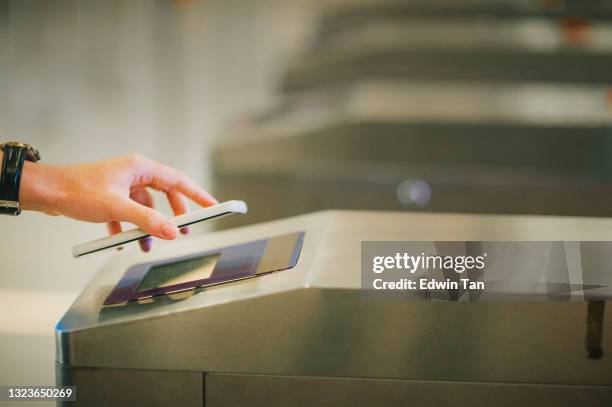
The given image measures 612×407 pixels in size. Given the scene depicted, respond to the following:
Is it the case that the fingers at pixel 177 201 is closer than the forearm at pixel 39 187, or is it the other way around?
the forearm at pixel 39 187

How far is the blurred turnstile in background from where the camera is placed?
81.4 inches

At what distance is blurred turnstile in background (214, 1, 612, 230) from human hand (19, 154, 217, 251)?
125 cm

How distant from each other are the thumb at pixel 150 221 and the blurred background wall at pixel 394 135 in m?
0.31

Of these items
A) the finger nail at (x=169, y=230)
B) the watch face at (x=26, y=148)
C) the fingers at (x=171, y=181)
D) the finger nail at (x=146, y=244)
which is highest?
the watch face at (x=26, y=148)

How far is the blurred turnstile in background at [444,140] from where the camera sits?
6.78 ft

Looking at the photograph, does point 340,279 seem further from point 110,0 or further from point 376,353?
point 110,0

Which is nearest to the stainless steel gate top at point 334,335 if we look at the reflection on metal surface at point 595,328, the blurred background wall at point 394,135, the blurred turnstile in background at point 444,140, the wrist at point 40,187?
the reflection on metal surface at point 595,328

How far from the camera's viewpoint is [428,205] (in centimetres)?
206

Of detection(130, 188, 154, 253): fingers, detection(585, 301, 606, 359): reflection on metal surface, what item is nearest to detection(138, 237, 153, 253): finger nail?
detection(130, 188, 154, 253): fingers

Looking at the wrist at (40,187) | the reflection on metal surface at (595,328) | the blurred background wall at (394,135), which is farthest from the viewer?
the blurred background wall at (394,135)

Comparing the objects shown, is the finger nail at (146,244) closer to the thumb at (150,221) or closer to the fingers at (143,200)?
the fingers at (143,200)

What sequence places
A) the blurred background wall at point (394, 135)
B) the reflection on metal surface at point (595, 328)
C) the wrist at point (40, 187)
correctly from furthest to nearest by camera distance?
the blurred background wall at point (394, 135) → the wrist at point (40, 187) → the reflection on metal surface at point (595, 328)

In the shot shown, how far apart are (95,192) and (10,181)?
4.0 inches

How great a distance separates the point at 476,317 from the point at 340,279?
0.13 m
